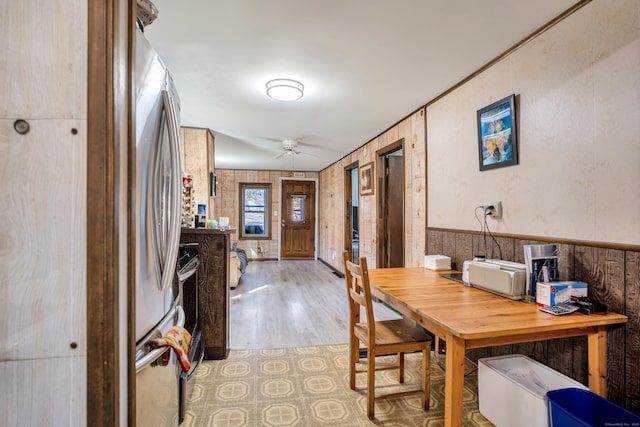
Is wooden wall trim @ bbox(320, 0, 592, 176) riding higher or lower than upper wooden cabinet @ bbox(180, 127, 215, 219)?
higher

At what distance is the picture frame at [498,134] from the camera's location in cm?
199

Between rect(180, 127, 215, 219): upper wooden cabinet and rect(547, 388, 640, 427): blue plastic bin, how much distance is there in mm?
3738

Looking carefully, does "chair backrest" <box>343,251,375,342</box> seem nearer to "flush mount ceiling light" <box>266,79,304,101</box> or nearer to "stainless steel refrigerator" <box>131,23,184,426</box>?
"stainless steel refrigerator" <box>131,23,184,426</box>

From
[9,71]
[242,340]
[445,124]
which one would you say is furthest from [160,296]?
[445,124]

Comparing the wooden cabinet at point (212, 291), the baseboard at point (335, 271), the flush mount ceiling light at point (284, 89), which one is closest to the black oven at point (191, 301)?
the wooden cabinet at point (212, 291)

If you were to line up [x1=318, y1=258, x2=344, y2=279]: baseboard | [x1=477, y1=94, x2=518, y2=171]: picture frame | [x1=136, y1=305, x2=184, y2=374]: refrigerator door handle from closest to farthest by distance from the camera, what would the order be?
[x1=136, y1=305, x2=184, y2=374]: refrigerator door handle < [x1=477, y1=94, x2=518, y2=171]: picture frame < [x1=318, y1=258, x2=344, y2=279]: baseboard

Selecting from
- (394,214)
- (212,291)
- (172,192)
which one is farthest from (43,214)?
(394,214)

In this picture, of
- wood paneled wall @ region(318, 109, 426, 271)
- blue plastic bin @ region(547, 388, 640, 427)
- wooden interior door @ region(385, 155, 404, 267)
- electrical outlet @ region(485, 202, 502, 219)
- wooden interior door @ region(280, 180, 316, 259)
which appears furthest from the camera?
wooden interior door @ region(280, 180, 316, 259)

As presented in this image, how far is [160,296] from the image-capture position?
3.95ft

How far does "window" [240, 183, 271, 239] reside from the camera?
25.7 ft

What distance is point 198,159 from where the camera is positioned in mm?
4004

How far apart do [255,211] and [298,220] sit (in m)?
1.16

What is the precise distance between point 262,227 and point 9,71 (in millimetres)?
7364

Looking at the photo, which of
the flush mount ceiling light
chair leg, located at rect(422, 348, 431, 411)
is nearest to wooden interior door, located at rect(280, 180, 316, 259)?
the flush mount ceiling light
